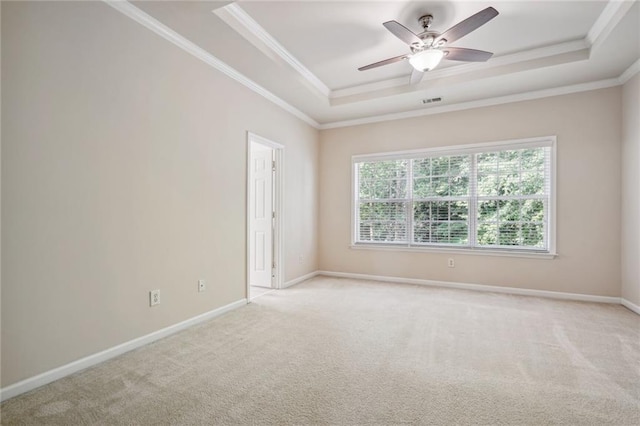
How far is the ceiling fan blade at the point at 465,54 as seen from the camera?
2.73m

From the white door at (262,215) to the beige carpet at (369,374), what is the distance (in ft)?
4.05

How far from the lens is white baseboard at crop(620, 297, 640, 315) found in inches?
130

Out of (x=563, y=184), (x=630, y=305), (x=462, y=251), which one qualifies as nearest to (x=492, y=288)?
(x=462, y=251)

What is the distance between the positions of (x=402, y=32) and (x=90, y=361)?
347cm

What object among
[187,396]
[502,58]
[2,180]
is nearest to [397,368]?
[187,396]

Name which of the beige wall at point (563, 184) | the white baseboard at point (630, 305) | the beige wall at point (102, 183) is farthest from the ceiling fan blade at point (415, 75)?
the white baseboard at point (630, 305)

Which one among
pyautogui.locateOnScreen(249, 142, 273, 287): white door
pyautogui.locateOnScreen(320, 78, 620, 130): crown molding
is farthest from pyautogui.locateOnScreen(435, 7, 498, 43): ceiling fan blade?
pyautogui.locateOnScreen(249, 142, 273, 287): white door

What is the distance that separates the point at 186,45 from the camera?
284 cm

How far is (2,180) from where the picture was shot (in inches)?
68.0

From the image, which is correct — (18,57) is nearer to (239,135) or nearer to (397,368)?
(239,135)

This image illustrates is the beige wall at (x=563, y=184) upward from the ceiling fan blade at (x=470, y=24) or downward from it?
downward

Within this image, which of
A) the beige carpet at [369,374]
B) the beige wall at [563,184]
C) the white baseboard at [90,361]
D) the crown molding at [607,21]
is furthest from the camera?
the beige wall at [563,184]

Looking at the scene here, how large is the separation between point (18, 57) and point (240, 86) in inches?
80.8

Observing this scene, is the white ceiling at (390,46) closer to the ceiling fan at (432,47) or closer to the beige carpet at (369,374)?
the ceiling fan at (432,47)
